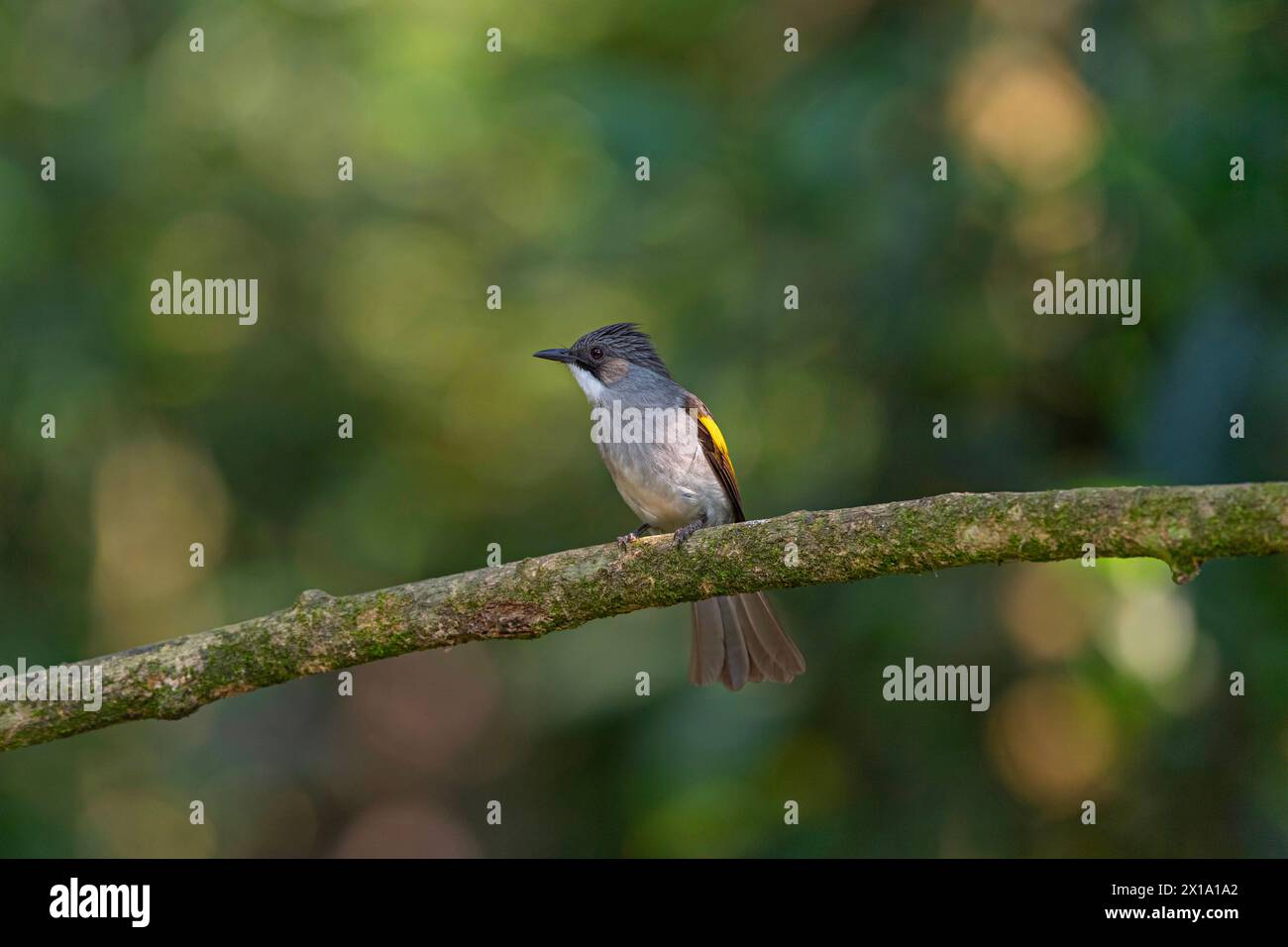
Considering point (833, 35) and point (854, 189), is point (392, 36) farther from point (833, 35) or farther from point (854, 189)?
point (854, 189)

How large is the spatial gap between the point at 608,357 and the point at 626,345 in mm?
118

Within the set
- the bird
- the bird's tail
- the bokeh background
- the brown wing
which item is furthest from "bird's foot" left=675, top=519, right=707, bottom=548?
the bokeh background

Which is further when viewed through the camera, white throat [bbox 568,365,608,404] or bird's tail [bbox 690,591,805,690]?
A: white throat [bbox 568,365,608,404]

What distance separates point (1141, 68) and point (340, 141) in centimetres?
541

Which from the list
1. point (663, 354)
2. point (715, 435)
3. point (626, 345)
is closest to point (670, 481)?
point (715, 435)

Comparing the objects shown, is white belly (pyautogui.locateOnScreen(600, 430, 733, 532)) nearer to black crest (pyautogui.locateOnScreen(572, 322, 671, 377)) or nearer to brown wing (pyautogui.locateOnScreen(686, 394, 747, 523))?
brown wing (pyautogui.locateOnScreen(686, 394, 747, 523))

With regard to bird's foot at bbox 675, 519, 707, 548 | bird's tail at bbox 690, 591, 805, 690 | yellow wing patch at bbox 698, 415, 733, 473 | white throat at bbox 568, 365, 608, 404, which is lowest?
bird's tail at bbox 690, 591, 805, 690

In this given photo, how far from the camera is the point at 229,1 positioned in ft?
28.2

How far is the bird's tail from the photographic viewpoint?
16.9 ft

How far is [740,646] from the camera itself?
17.1 ft

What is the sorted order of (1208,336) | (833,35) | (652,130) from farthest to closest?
(833,35) → (652,130) → (1208,336)

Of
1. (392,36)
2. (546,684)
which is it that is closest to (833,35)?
(392,36)

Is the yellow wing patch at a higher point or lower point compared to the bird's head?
lower

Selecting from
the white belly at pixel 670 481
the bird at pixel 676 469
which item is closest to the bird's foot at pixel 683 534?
the bird at pixel 676 469
